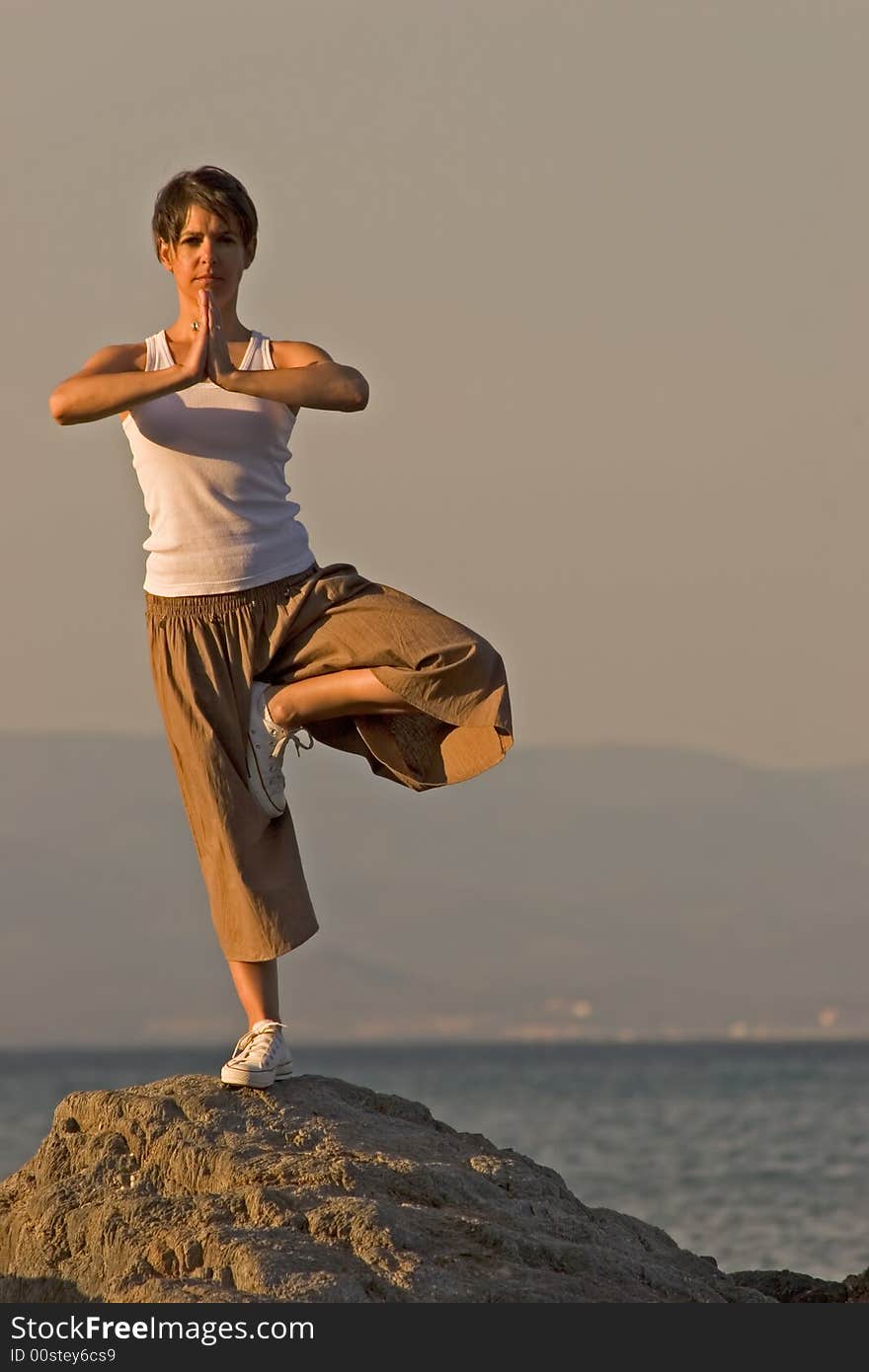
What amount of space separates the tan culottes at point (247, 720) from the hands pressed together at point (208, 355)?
782mm

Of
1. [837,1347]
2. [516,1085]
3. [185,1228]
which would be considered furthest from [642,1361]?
[516,1085]

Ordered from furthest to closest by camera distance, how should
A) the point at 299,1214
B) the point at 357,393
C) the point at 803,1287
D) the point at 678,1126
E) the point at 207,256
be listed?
the point at 678,1126, the point at 803,1287, the point at 207,256, the point at 357,393, the point at 299,1214

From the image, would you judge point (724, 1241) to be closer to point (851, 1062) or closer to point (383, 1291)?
point (383, 1291)

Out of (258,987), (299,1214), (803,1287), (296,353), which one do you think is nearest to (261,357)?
(296,353)

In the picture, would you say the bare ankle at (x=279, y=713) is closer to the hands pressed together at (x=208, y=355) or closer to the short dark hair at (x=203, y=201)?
the hands pressed together at (x=208, y=355)

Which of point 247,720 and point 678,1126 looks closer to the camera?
point 247,720

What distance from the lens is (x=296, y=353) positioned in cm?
683

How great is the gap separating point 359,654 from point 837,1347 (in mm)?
2618

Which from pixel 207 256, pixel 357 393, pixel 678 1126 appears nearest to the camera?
pixel 357 393

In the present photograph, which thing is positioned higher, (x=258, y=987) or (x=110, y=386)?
(x=110, y=386)

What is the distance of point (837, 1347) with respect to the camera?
5410 mm

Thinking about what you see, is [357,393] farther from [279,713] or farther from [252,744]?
[252,744]

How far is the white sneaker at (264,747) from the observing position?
22.6 ft

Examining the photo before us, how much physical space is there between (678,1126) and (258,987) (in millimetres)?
28422
